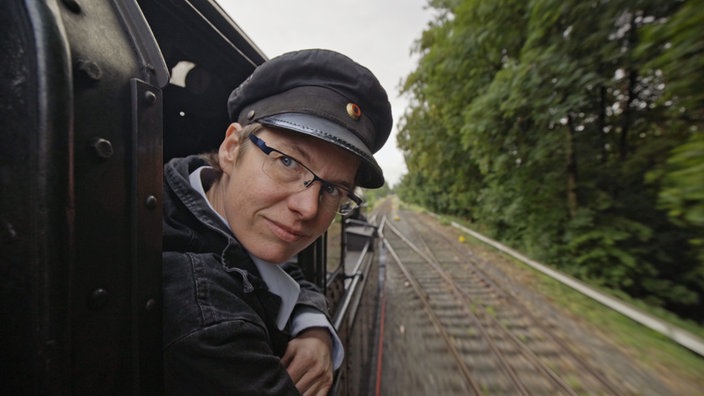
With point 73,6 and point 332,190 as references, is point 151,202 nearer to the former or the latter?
point 73,6

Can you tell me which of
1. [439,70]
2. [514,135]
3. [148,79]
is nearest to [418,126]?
[439,70]

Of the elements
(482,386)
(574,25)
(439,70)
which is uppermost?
(439,70)

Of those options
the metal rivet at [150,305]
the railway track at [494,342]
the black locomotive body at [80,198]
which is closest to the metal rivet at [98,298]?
the black locomotive body at [80,198]

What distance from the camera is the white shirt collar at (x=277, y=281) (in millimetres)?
1227

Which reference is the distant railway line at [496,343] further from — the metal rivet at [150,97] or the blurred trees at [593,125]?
the metal rivet at [150,97]

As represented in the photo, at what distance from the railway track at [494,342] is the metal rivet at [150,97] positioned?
4.56m

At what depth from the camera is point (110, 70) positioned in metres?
0.60

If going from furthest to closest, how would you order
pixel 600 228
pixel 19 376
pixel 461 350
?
pixel 600 228
pixel 461 350
pixel 19 376

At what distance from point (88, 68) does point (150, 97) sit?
0.47ft

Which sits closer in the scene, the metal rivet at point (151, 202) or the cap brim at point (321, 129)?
the metal rivet at point (151, 202)

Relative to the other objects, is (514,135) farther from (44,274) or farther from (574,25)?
(44,274)

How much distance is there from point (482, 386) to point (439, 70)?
26.5ft

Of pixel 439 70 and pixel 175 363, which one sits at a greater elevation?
pixel 439 70

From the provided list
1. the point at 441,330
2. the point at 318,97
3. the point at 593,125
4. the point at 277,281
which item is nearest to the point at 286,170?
the point at 318,97
